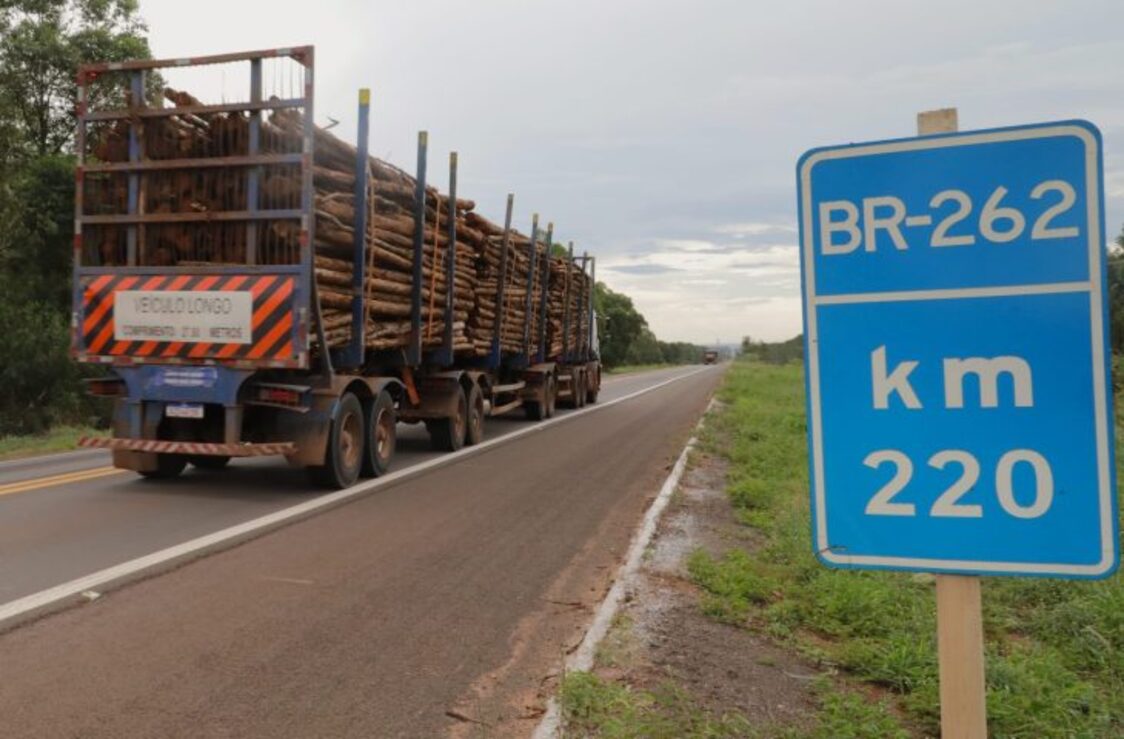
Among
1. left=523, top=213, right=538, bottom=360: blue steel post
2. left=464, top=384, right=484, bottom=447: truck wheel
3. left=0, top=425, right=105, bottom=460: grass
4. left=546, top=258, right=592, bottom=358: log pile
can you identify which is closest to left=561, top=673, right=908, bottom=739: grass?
left=464, top=384, right=484, bottom=447: truck wheel

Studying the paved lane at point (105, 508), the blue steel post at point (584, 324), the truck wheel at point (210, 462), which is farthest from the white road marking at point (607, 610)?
the blue steel post at point (584, 324)

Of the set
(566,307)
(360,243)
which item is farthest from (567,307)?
(360,243)

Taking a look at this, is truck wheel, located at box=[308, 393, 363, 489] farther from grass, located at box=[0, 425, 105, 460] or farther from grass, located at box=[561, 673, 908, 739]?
grass, located at box=[0, 425, 105, 460]

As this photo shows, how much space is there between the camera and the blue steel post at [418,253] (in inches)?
411

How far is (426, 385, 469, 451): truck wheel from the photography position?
11859 mm

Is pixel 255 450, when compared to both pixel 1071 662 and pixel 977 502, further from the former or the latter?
pixel 977 502

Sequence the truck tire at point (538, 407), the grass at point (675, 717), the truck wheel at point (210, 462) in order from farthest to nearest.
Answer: the truck tire at point (538, 407), the truck wheel at point (210, 462), the grass at point (675, 717)

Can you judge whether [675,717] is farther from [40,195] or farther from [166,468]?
[40,195]

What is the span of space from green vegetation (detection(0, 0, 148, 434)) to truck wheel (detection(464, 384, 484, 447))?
1166 centimetres

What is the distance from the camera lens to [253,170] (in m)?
8.02

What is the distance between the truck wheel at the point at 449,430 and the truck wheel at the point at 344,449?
281 centimetres

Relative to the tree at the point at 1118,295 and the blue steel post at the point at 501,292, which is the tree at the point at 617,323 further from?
the blue steel post at the point at 501,292

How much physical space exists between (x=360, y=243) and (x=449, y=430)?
376 centimetres

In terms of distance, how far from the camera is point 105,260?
8500 mm
